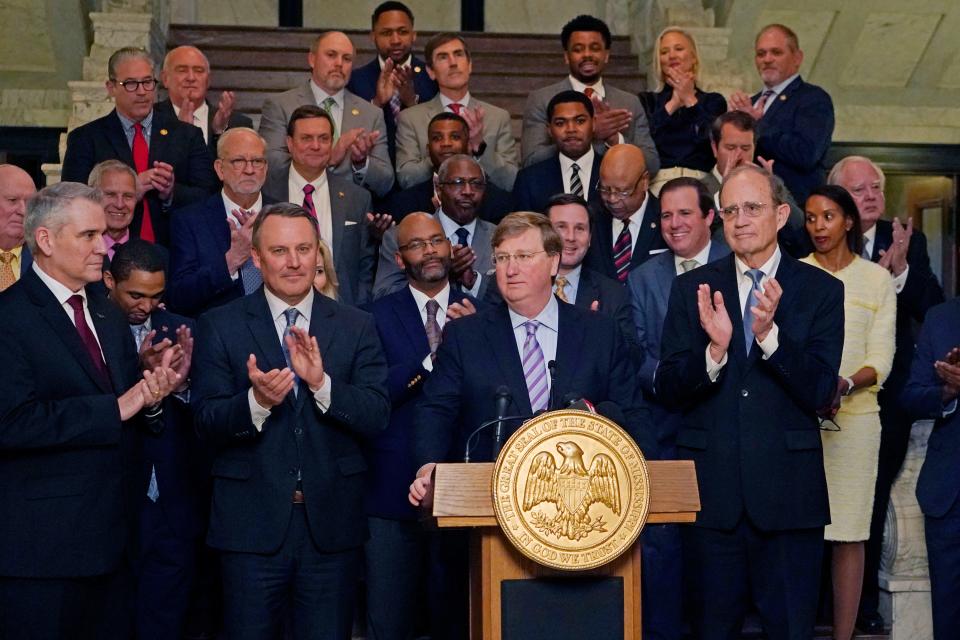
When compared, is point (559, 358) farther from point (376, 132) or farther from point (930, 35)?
point (930, 35)

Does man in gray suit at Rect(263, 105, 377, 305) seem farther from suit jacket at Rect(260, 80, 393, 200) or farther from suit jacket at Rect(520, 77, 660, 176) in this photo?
suit jacket at Rect(520, 77, 660, 176)

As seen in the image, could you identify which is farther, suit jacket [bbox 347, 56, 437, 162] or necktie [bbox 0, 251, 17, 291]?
suit jacket [bbox 347, 56, 437, 162]

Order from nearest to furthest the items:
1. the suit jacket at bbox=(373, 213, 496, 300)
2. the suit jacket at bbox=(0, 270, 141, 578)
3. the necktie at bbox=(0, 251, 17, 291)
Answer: the suit jacket at bbox=(0, 270, 141, 578) → the necktie at bbox=(0, 251, 17, 291) → the suit jacket at bbox=(373, 213, 496, 300)

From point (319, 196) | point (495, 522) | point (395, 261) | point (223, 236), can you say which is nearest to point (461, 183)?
point (395, 261)

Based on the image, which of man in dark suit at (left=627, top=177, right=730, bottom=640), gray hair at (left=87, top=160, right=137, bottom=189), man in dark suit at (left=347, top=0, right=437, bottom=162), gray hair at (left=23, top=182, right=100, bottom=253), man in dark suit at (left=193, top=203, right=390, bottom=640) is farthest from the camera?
man in dark suit at (left=347, top=0, right=437, bottom=162)

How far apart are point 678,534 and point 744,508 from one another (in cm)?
120

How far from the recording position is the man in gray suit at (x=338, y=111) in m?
6.38

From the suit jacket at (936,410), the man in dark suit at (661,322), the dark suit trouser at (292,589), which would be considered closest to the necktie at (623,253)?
the man in dark suit at (661,322)

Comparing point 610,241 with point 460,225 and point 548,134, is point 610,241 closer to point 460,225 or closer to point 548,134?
point 460,225

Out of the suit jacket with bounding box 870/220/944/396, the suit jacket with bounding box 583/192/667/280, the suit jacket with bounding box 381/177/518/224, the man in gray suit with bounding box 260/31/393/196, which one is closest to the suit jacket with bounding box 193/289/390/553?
the suit jacket with bounding box 583/192/667/280

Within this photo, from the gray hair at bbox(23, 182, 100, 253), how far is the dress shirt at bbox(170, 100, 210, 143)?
8.35 feet

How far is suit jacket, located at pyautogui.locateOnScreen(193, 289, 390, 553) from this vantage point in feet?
→ 13.3

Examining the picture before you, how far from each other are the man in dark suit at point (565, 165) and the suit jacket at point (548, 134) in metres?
0.17

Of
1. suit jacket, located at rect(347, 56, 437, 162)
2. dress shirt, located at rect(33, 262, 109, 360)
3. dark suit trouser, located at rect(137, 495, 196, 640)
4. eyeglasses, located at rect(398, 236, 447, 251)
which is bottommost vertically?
dark suit trouser, located at rect(137, 495, 196, 640)
